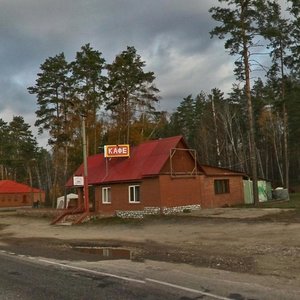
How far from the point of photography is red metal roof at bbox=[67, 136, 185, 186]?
30766mm

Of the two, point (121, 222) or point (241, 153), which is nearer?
point (121, 222)

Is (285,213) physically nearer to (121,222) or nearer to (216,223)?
(216,223)

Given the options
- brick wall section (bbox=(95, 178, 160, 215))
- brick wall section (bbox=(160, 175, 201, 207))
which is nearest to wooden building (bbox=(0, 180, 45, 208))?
brick wall section (bbox=(95, 178, 160, 215))

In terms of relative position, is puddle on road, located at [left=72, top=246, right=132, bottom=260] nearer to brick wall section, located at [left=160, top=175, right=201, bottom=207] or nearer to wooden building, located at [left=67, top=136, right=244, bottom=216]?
brick wall section, located at [left=160, top=175, right=201, bottom=207]

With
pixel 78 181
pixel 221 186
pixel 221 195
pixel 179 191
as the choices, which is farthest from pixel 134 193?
pixel 221 186

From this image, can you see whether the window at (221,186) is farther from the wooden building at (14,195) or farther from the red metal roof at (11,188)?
the red metal roof at (11,188)

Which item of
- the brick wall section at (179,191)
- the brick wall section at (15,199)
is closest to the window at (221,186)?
the brick wall section at (179,191)

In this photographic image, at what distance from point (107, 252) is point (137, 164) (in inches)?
691

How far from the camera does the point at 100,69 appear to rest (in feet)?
177

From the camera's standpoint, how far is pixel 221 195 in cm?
3431

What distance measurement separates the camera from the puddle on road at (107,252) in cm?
1357

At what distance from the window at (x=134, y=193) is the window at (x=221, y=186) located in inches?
254

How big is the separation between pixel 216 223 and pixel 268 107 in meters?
50.2

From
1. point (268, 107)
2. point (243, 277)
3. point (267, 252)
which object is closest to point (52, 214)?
point (267, 252)
